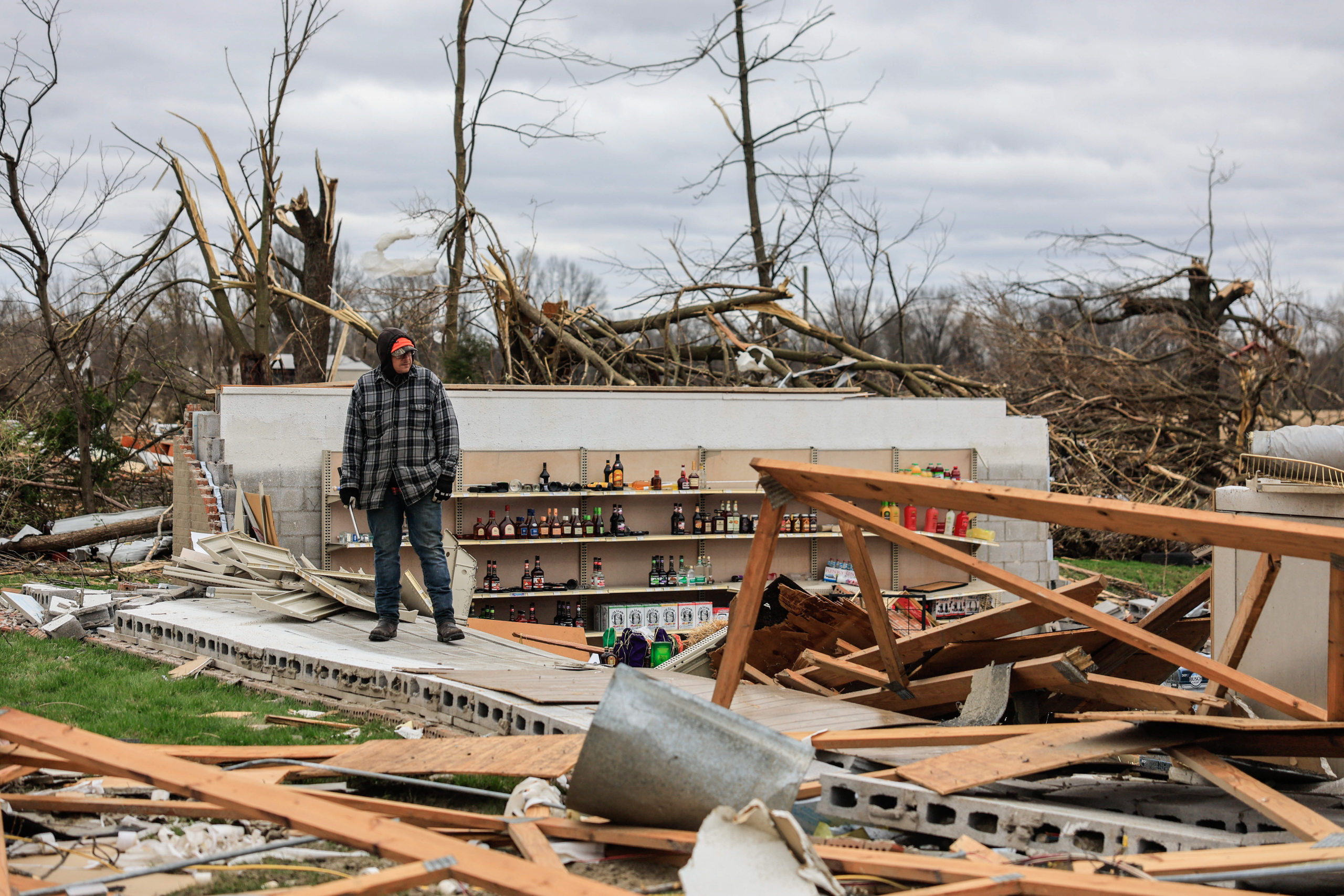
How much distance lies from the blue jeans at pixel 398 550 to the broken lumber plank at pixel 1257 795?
402 cm

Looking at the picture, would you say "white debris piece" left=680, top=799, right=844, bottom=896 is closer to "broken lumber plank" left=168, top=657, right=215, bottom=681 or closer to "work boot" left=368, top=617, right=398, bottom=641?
"work boot" left=368, top=617, right=398, bottom=641

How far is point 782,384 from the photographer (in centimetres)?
1269

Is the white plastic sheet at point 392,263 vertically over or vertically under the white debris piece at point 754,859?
over

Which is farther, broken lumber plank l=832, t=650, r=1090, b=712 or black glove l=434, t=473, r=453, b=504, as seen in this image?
black glove l=434, t=473, r=453, b=504

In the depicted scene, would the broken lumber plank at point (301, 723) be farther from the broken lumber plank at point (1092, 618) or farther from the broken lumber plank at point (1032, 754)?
the broken lumber plank at point (1032, 754)

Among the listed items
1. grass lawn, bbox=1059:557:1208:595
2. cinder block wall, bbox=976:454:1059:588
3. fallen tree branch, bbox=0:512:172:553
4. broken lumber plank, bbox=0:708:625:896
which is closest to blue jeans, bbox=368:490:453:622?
broken lumber plank, bbox=0:708:625:896

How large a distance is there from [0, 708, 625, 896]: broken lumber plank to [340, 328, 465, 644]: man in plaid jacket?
9.53 feet

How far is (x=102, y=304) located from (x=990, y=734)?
1177 centimetres

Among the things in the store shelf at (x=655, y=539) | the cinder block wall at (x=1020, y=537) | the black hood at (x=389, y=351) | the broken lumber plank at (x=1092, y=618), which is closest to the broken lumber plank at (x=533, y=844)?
Answer: the broken lumber plank at (x=1092, y=618)

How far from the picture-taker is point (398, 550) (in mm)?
6141

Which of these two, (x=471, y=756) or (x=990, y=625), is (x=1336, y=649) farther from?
(x=471, y=756)

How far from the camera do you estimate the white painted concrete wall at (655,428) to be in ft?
30.4

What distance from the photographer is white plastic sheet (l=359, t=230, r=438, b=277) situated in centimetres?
1233

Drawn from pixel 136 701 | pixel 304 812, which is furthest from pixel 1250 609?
pixel 136 701
